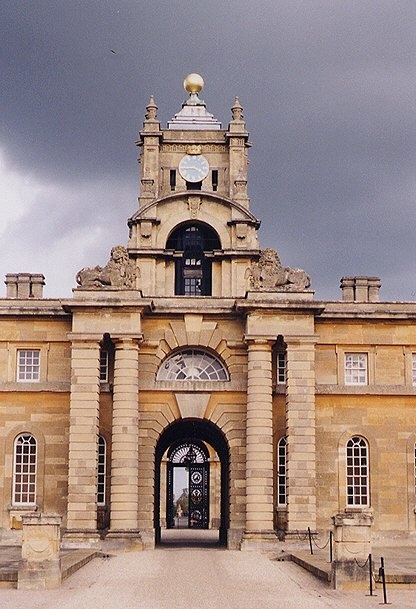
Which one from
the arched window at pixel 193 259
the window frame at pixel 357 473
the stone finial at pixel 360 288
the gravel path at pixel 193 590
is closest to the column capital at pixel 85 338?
the gravel path at pixel 193 590

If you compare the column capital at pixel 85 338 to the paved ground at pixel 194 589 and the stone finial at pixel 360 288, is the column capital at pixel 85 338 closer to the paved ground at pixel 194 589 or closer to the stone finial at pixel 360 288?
the paved ground at pixel 194 589

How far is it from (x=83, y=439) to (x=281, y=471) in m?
7.01

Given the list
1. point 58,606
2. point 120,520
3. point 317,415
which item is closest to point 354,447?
point 317,415

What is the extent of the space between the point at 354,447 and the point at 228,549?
18.8 feet

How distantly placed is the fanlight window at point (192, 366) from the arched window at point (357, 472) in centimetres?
516

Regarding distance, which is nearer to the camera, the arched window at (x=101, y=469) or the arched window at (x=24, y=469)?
the arched window at (x=101, y=469)

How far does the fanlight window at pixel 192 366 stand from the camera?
3838 cm

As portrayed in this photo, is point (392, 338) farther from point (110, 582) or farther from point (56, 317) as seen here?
point (110, 582)

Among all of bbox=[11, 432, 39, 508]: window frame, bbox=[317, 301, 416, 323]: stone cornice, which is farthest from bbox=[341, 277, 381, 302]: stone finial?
bbox=[11, 432, 39, 508]: window frame

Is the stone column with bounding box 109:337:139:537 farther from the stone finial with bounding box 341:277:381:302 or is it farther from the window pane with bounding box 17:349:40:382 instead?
the stone finial with bounding box 341:277:381:302

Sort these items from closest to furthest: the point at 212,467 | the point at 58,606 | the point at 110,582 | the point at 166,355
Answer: the point at 58,606 < the point at 110,582 < the point at 166,355 < the point at 212,467

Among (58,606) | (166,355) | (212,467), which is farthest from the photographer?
(212,467)

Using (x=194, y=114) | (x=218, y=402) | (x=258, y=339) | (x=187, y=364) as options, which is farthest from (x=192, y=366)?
(x=194, y=114)

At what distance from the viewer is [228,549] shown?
36.4 meters
